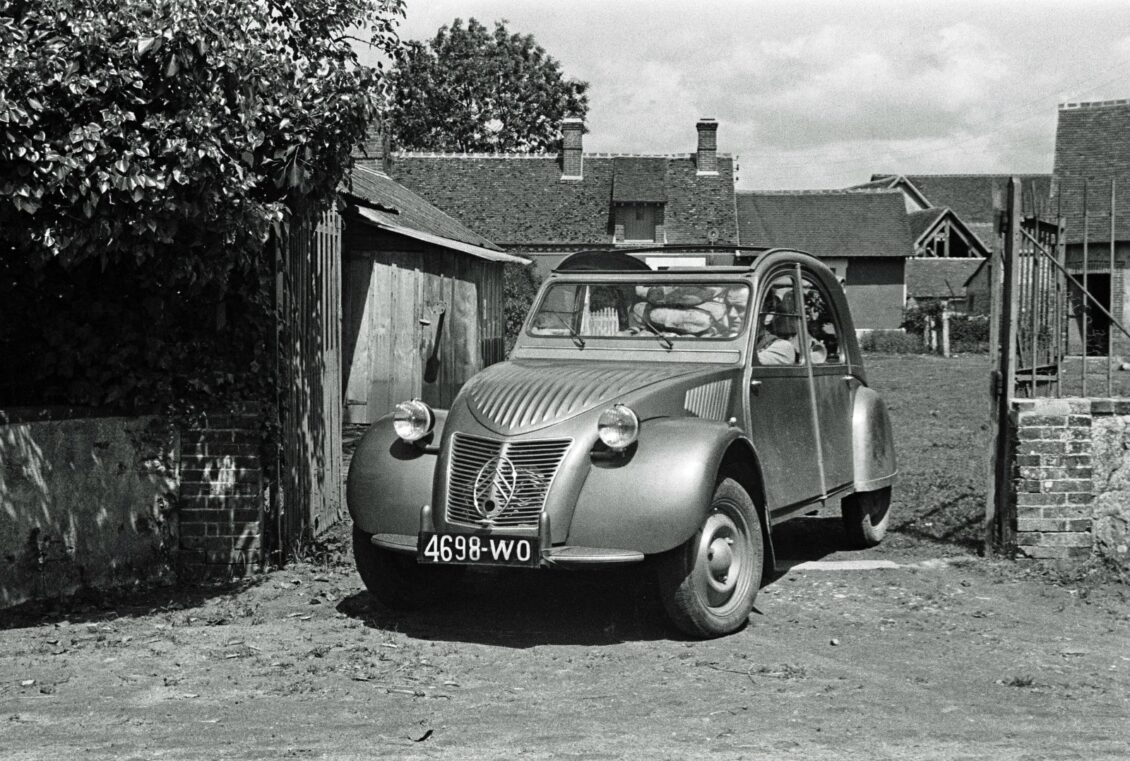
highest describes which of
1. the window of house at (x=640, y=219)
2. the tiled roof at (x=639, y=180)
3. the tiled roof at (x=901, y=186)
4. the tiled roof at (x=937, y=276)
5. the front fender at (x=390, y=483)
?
the tiled roof at (x=901, y=186)

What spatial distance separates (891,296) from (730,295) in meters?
49.4

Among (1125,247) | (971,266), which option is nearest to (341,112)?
(1125,247)

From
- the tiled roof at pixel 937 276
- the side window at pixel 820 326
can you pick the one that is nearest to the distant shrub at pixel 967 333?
the tiled roof at pixel 937 276

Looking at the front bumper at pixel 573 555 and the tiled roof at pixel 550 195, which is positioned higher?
the tiled roof at pixel 550 195

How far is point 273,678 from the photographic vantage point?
5508 mm

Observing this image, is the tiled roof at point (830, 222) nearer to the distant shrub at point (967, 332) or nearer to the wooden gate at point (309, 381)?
the distant shrub at point (967, 332)

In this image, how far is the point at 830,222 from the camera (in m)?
56.8

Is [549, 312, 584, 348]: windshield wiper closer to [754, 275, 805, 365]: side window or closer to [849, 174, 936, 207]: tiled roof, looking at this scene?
[754, 275, 805, 365]: side window

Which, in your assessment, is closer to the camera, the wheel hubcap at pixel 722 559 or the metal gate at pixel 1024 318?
the wheel hubcap at pixel 722 559

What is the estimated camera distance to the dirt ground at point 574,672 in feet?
15.1

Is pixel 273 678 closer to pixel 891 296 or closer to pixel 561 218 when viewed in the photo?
pixel 561 218

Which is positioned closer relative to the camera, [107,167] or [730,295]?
[107,167]

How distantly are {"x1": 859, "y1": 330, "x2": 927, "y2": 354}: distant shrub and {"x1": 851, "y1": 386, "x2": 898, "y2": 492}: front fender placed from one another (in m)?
34.2

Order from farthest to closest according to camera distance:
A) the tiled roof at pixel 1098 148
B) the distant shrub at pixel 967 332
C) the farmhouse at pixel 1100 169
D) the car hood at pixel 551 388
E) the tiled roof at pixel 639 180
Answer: the tiled roof at pixel 639 180, the distant shrub at pixel 967 332, the tiled roof at pixel 1098 148, the farmhouse at pixel 1100 169, the car hood at pixel 551 388
